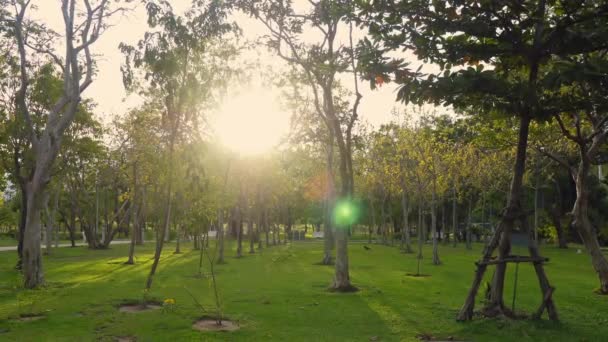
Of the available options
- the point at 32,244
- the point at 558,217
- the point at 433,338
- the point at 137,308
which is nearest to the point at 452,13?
the point at 433,338

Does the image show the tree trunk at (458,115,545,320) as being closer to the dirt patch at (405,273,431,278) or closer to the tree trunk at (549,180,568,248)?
the dirt patch at (405,273,431,278)

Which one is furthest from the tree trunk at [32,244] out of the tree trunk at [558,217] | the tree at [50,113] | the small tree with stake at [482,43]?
the tree trunk at [558,217]

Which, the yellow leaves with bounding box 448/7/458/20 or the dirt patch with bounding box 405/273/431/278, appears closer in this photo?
the yellow leaves with bounding box 448/7/458/20

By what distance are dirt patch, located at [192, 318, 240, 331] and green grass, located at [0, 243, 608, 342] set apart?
0.82 ft

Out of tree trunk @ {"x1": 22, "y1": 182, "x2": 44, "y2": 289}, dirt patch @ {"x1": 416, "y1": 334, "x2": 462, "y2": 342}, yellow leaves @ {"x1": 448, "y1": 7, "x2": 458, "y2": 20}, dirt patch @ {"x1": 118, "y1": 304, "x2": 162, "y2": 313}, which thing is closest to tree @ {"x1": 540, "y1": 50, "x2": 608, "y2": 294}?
yellow leaves @ {"x1": 448, "y1": 7, "x2": 458, "y2": 20}

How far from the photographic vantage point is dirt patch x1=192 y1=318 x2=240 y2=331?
14.5 metres

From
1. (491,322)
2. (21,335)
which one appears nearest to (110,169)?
(21,335)

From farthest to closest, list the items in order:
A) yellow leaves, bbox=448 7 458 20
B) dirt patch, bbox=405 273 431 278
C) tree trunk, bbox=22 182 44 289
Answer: dirt patch, bbox=405 273 431 278
tree trunk, bbox=22 182 44 289
yellow leaves, bbox=448 7 458 20

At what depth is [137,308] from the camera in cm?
1788

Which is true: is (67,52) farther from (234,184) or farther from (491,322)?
(234,184)

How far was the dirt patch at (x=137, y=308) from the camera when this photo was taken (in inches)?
690

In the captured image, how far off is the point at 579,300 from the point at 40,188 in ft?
67.2

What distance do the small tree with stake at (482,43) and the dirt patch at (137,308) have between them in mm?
9873

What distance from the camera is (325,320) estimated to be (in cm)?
1575
